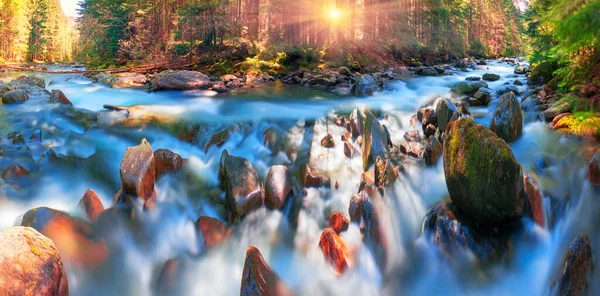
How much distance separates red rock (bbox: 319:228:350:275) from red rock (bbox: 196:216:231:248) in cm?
146

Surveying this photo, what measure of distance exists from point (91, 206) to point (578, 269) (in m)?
6.06

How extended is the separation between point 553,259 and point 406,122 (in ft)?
18.4

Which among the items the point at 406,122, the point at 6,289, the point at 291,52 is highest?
the point at 291,52

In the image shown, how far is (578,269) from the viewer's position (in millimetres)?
3268

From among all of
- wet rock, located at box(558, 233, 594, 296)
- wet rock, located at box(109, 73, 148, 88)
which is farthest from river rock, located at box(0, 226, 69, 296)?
wet rock, located at box(109, 73, 148, 88)

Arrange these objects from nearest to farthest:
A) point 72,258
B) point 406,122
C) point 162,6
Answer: point 72,258
point 406,122
point 162,6

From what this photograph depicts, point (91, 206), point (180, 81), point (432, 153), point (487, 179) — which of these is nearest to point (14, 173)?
point (91, 206)

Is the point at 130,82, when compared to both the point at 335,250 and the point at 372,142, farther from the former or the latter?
the point at 335,250

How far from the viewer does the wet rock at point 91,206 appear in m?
4.57

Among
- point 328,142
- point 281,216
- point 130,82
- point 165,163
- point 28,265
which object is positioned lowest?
point 281,216

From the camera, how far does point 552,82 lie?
31.1 ft

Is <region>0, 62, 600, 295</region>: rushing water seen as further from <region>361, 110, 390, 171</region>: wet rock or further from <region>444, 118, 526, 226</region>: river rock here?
<region>444, 118, 526, 226</region>: river rock

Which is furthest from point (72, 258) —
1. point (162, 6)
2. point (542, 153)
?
point (162, 6)

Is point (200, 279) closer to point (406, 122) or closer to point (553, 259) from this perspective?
point (553, 259)
